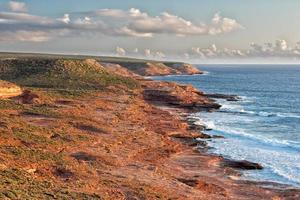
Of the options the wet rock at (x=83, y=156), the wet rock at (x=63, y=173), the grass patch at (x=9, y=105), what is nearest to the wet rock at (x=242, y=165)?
the wet rock at (x=83, y=156)

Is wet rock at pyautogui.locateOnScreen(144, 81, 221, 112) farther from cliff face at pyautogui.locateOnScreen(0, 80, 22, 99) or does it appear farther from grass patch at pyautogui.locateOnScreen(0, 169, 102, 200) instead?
grass patch at pyautogui.locateOnScreen(0, 169, 102, 200)

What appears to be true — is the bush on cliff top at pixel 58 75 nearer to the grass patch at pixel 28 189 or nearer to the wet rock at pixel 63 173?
the wet rock at pixel 63 173

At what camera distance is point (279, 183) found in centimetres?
4341

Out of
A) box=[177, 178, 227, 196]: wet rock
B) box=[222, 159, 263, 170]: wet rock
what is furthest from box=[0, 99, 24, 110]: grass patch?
box=[177, 178, 227, 196]: wet rock

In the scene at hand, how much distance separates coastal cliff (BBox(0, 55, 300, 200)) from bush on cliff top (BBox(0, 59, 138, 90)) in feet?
78.0

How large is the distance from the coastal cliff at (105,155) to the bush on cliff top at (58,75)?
23788mm

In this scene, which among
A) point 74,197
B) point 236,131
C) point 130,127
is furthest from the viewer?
point 236,131

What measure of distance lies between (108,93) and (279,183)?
67961 millimetres

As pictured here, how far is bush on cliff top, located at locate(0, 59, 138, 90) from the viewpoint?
118950 millimetres

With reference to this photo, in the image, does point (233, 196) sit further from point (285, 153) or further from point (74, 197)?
point (285, 153)

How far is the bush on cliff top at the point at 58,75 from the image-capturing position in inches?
4683

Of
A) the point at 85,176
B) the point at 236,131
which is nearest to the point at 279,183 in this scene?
the point at 85,176

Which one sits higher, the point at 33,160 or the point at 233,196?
the point at 33,160

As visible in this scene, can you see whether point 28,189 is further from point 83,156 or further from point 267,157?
point 267,157
